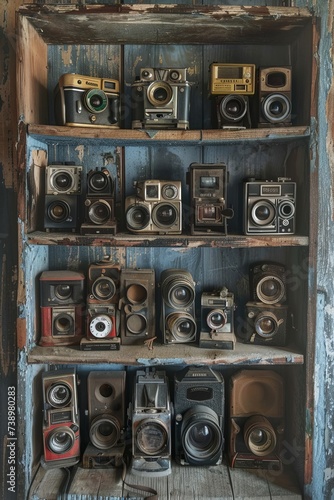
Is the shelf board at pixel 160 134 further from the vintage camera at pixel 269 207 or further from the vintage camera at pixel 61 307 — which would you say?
the vintage camera at pixel 61 307

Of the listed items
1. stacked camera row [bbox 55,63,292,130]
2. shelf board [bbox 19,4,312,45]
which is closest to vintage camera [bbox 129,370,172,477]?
stacked camera row [bbox 55,63,292,130]

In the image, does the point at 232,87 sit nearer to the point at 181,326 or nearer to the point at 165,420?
the point at 181,326

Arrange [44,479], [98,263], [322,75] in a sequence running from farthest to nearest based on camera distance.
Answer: [98,263] → [44,479] → [322,75]

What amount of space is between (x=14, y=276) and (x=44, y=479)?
109 centimetres

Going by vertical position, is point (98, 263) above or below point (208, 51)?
below

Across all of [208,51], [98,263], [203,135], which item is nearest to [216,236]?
[203,135]

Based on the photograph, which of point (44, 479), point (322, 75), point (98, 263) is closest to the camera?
point (322, 75)

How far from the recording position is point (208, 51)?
8.54 feet

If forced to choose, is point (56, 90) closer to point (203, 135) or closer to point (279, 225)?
point (203, 135)

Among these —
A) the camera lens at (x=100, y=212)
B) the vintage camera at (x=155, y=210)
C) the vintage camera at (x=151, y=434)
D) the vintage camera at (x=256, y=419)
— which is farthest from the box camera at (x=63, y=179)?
the vintage camera at (x=256, y=419)

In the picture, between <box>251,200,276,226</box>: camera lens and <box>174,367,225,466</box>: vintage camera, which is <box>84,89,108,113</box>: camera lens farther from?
<box>174,367,225,466</box>: vintage camera

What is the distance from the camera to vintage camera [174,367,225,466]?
2.36 metres

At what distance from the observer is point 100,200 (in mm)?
2396

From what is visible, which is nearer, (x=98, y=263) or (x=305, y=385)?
(x=305, y=385)
